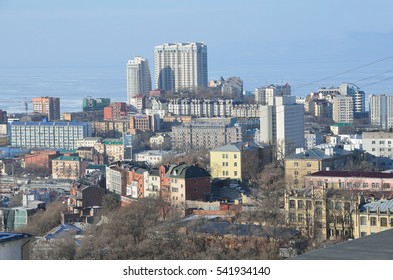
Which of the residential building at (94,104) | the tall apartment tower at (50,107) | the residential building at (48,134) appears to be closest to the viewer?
the residential building at (48,134)

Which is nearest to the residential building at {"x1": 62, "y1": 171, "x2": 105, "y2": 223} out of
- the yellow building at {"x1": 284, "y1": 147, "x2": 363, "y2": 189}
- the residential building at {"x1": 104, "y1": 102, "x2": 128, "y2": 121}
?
the yellow building at {"x1": 284, "y1": 147, "x2": 363, "y2": 189}

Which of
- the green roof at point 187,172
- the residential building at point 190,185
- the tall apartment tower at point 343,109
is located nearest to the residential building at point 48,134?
the tall apartment tower at point 343,109

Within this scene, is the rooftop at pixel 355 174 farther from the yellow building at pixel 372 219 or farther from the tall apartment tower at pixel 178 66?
the tall apartment tower at pixel 178 66

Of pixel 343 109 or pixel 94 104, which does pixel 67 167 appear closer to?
pixel 343 109

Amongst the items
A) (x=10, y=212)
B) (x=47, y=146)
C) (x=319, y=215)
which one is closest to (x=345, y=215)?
(x=319, y=215)

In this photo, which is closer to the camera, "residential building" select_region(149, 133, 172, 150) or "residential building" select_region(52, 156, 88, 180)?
"residential building" select_region(52, 156, 88, 180)

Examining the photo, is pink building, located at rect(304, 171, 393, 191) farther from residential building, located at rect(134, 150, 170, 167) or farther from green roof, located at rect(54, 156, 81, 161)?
green roof, located at rect(54, 156, 81, 161)

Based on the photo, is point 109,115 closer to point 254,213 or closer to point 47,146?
point 47,146

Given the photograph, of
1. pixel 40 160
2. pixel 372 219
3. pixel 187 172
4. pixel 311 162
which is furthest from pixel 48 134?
pixel 372 219
